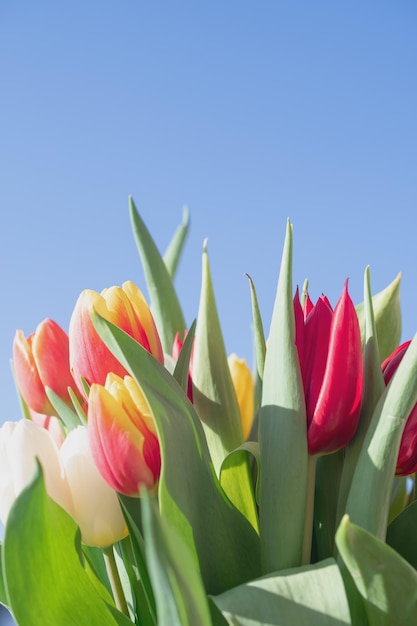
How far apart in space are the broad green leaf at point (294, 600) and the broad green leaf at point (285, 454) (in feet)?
0.13

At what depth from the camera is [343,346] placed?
35 cm

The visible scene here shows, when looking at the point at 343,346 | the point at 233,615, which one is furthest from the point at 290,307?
the point at 233,615

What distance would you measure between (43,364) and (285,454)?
0.16 meters

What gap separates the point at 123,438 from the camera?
13.6 inches

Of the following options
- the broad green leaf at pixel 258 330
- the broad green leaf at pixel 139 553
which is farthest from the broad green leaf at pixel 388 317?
the broad green leaf at pixel 139 553

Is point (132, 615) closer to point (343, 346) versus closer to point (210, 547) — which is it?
point (210, 547)

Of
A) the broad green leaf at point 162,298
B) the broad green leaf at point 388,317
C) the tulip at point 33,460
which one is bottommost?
the tulip at point 33,460

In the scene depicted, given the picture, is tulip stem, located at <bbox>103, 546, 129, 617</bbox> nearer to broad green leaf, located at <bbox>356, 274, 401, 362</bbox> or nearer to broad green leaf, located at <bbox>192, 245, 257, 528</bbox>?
broad green leaf, located at <bbox>192, 245, 257, 528</bbox>

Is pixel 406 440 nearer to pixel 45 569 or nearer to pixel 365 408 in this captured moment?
pixel 365 408

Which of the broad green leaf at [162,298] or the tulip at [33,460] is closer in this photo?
the tulip at [33,460]

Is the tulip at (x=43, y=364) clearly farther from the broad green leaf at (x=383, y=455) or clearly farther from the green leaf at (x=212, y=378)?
the broad green leaf at (x=383, y=455)

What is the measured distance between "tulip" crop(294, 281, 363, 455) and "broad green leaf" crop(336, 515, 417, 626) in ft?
0.22

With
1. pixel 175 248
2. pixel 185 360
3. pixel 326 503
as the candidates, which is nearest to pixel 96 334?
pixel 185 360

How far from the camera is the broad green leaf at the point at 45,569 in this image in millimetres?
306
